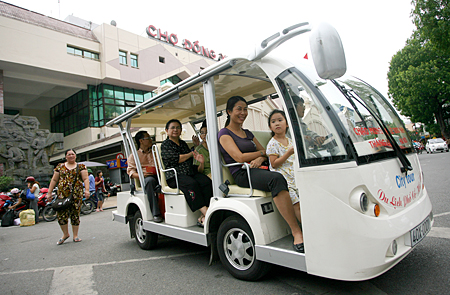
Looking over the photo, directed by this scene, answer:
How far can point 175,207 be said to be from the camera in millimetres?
4000

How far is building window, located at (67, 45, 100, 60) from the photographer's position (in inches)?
925

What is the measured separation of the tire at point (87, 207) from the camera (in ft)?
38.1

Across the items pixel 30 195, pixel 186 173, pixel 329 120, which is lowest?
pixel 30 195

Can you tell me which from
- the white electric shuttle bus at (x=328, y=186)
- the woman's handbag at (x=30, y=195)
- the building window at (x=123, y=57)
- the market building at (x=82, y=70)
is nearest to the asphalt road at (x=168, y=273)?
the white electric shuttle bus at (x=328, y=186)

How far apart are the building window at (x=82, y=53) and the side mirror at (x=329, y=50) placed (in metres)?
26.0

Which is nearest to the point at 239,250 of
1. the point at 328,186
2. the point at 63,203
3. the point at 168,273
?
the point at 168,273

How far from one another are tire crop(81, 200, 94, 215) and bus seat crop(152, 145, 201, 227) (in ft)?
29.3

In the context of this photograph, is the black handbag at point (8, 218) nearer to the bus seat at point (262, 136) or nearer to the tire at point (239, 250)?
the tire at point (239, 250)

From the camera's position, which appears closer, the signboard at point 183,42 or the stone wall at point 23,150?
the stone wall at point 23,150

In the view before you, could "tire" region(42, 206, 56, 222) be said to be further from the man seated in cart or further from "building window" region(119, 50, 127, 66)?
"building window" region(119, 50, 127, 66)

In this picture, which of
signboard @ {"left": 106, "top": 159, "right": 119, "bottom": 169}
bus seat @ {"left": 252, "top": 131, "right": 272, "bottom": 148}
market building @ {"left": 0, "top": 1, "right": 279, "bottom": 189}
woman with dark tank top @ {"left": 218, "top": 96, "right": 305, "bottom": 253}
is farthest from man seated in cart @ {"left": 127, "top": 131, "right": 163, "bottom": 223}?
signboard @ {"left": 106, "top": 159, "right": 119, "bottom": 169}

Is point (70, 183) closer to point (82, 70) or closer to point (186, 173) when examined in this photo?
point (186, 173)

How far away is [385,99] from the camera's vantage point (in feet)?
10.8

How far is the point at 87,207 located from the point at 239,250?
1071 centimetres
